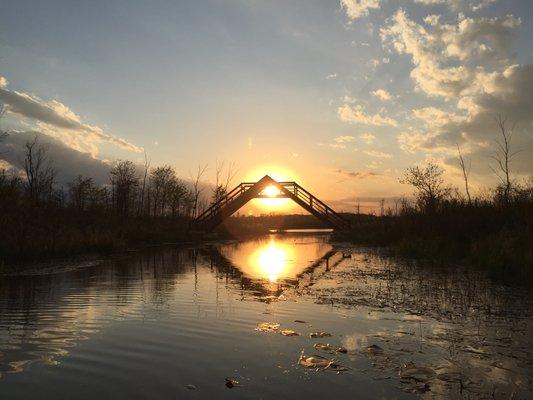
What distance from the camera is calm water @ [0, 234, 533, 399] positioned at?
15.8 feet

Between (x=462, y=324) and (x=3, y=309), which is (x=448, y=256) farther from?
(x=3, y=309)

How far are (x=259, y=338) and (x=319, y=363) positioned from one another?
1540 millimetres

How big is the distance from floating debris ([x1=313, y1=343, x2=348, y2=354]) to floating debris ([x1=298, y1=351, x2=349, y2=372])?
1.23 ft

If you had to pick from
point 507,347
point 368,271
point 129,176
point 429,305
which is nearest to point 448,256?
point 368,271

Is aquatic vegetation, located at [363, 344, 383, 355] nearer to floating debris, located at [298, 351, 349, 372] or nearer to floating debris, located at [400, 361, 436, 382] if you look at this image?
floating debris, located at [400, 361, 436, 382]

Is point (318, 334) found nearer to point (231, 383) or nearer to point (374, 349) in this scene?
point (374, 349)

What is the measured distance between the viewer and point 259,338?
6895 millimetres

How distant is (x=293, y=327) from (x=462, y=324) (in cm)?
303

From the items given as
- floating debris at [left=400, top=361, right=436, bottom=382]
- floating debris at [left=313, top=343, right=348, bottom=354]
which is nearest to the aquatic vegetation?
floating debris at [left=313, top=343, right=348, bottom=354]

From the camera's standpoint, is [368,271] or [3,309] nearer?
[3,309]

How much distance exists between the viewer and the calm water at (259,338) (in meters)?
4.83

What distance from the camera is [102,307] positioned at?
9258 mm

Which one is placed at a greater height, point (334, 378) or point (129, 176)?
point (129, 176)

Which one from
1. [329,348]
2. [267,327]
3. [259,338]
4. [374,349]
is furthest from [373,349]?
[267,327]
